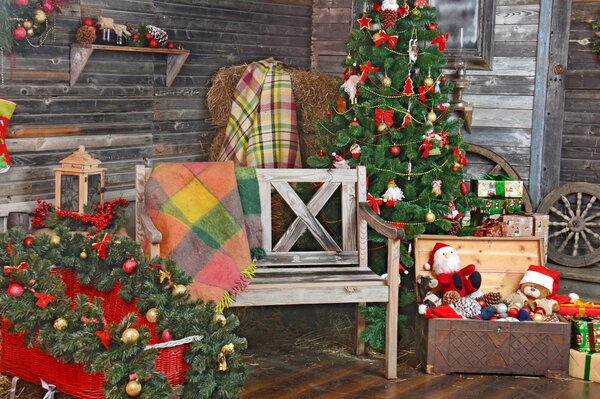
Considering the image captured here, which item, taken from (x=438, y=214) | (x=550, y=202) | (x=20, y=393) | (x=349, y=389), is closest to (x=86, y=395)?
(x=20, y=393)

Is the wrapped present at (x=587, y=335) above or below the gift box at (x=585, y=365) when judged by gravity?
above

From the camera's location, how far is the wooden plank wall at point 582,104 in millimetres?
5918

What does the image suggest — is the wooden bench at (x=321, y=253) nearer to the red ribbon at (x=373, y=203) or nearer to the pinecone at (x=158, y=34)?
the red ribbon at (x=373, y=203)

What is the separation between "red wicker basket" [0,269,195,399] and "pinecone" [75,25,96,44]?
1.65 m

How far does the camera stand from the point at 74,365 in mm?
3289

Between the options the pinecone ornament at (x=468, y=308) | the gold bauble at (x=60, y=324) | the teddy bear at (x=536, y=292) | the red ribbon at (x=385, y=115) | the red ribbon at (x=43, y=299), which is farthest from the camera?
the red ribbon at (x=385, y=115)

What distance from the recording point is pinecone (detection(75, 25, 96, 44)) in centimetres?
500

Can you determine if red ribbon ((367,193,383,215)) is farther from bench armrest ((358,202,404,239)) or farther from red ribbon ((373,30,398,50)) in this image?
red ribbon ((373,30,398,50))

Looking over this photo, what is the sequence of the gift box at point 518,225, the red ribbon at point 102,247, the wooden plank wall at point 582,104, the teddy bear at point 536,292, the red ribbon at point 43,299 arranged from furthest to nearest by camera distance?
the wooden plank wall at point 582,104 < the gift box at point 518,225 < the teddy bear at point 536,292 < the red ribbon at point 102,247 < the red ribbon at point 43,299

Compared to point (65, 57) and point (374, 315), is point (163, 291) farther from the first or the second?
point (65, 57)

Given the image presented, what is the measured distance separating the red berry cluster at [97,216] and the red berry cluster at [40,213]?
0.34ft

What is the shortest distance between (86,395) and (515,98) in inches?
152

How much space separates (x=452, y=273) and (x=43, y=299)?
2.21 meters

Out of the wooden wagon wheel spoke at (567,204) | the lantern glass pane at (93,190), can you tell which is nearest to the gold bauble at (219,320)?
the lantern glass pane at (93,190)
